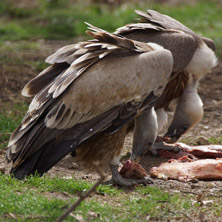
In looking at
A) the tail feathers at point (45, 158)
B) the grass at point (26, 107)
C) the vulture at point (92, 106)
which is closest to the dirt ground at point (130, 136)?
the grass at point (26, 107)

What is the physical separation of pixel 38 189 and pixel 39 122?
1.97 ft

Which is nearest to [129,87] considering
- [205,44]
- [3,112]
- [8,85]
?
[205,44]

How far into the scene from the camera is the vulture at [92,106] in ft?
16.2

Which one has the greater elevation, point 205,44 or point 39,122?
point 205,44

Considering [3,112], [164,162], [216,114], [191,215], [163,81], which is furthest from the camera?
[216,114]

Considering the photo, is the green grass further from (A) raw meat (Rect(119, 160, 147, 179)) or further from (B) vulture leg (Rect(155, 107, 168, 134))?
(A) raw meat (Rect(119, 160, 147, 179))

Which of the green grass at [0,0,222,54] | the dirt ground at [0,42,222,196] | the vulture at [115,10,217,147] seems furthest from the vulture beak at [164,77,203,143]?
the green grass at [0,0,222,54]

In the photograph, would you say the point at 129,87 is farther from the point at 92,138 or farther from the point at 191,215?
the point at 191,215

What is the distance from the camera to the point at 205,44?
6.36 m

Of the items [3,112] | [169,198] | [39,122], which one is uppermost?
[39,122]

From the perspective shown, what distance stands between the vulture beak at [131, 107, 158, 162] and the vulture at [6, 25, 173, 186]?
0.21 metres

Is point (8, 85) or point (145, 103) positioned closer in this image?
point (145, 103)

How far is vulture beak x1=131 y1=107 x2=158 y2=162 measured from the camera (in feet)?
18.1

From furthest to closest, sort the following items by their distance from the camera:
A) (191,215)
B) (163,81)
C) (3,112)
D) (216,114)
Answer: (216,114)
(3,112)
(163,81)
(191,215)
